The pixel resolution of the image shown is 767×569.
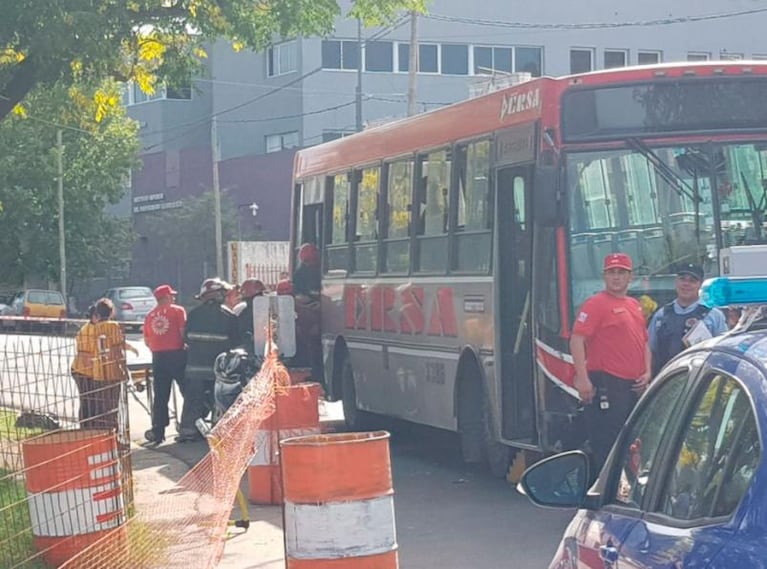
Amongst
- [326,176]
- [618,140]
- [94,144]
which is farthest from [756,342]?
[94,144]

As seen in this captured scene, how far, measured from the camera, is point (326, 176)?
17.7 m

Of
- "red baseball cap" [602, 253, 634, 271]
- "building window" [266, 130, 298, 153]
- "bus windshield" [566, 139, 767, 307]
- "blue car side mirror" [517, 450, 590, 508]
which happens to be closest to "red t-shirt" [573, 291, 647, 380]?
"red baseball cap" [602, 253, 634, 271]

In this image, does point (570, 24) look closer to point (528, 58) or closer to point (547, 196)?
point (528, 58)

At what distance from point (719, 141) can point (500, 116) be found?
1.91 meters

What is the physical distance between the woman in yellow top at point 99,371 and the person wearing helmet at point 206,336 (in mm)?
2055

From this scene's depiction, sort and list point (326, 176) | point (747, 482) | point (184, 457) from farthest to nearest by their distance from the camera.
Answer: point (326, 176)
point (184, 457)
point (747, 482)

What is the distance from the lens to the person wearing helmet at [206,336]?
16.5m

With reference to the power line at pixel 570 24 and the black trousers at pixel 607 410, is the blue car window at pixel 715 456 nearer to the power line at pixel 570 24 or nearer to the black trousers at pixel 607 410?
the black trousers at pixel 607 410

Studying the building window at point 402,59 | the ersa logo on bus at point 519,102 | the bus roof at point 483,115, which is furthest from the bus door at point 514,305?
the building window at point 402,59

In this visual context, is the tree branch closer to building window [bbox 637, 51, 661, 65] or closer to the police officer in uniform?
the police officer in uniform

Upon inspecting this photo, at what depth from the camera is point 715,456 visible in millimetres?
4062

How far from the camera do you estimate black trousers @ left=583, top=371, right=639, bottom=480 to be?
10609 mm

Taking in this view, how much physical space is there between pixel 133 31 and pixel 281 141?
42.2m

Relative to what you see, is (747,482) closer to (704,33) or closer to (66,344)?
(66,344)
